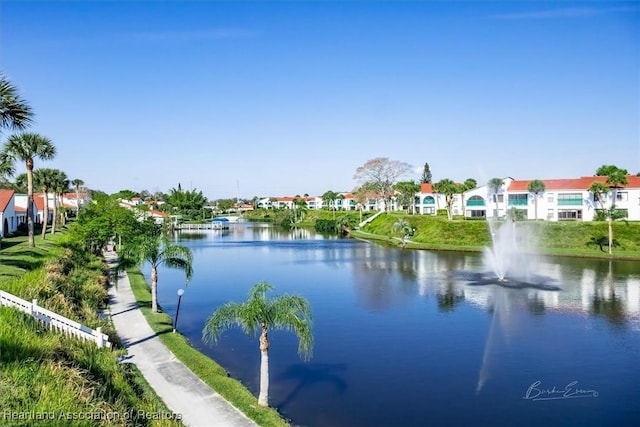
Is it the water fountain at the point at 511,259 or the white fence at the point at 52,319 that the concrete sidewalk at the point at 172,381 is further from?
the water fountain at the point at 511,259

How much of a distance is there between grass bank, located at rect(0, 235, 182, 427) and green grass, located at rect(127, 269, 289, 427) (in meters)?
2.27

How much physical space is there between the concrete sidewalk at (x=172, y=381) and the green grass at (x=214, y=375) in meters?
0.26

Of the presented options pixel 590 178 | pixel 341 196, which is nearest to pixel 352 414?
pixel 590 178

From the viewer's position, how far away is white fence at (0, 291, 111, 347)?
1866 centimetres

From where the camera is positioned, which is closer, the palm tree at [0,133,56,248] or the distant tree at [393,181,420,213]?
the palm tree at [0,133,56,248]

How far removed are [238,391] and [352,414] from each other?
426 cm

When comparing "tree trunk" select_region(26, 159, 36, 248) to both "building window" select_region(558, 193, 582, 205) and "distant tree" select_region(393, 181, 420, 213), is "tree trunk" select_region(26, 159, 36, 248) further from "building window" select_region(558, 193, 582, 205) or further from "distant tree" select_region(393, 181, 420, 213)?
"distant tree" select_region(393, 181, 420, 213)

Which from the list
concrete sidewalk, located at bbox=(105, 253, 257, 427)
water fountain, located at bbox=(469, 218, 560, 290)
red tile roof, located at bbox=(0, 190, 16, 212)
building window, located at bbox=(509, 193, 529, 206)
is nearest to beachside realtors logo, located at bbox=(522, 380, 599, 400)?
concrete sidewalk, located at bbox=(105, 253, 257, 427)

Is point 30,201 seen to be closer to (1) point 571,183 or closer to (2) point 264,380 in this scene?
(2) point 264,380

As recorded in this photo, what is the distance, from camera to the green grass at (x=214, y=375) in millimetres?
16266

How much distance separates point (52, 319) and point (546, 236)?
62.9 meters

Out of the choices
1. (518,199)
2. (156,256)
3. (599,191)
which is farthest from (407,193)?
(156,256)

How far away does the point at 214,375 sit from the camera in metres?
19.5

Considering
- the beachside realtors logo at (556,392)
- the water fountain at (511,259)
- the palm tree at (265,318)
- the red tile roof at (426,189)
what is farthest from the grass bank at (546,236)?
the palm tree at (265,318)
